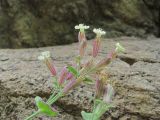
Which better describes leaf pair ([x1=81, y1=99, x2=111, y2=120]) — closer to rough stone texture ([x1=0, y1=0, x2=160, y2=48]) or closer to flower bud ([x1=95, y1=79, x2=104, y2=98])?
flower bud ([x1=95, y1=79, x2=104, y2=98])

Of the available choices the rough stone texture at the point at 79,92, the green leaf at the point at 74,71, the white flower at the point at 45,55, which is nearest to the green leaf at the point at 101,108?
the green leaf at the point at 74,71

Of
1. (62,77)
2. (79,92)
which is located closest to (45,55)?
(62,77)

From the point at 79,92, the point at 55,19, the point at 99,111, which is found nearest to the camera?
the point at 99,111

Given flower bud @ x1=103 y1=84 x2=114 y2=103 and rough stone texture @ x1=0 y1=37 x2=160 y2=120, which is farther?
rough stone texture @ x1=0 y1=37 x2=160 y2=120

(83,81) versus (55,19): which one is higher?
(55,19)

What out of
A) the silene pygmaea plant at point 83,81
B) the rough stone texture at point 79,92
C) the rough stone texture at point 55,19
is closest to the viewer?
the silene pygmaea plant at point 83,81

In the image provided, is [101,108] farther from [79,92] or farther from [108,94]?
[79,92]

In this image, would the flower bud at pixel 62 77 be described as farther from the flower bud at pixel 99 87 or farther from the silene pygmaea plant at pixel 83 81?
the flower bud at pixel 99 87

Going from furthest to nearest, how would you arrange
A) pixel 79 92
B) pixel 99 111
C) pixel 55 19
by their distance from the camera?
pixel 55 19, pixel 79 92, pixel 99 111

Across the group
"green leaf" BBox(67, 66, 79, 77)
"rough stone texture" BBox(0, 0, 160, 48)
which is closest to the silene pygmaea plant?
"green leaf" BBox(67, 66, 79, 77)
